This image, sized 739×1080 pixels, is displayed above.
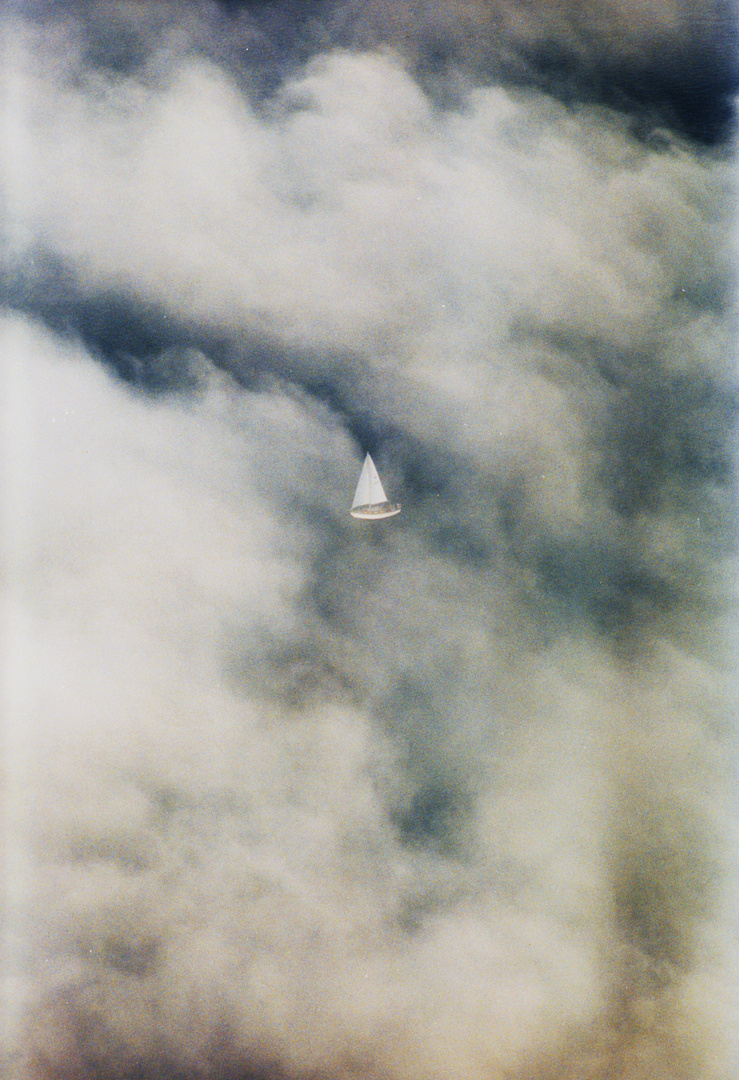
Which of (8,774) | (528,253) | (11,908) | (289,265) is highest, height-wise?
(528,253)

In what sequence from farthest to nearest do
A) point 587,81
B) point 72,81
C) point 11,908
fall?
point 587,81, point 72,81, point 11,908

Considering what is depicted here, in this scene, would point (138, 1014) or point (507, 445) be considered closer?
point (138, 1014)

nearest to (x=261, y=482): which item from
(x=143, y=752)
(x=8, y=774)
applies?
(x=143, y=752)

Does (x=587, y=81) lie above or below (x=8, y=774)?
above

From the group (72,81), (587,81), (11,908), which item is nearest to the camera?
(11,908)

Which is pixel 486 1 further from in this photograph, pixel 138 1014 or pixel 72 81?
pixel 138 1014

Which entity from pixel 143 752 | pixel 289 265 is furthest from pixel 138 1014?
→ pixel 289 265
